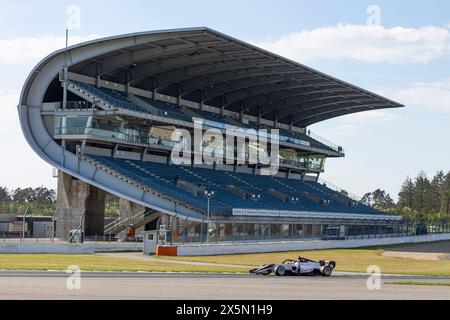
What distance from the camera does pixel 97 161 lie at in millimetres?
64688

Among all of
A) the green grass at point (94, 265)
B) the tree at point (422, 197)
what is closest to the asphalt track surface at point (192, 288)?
the green grass at point (94, 265)

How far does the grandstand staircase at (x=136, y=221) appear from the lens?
65250 mm

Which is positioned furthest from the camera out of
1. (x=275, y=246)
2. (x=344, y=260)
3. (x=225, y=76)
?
(x=225, y=76)

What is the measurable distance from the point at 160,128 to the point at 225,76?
36.9ft

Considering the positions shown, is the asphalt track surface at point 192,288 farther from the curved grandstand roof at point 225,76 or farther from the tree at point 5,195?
the tree at point 5,195

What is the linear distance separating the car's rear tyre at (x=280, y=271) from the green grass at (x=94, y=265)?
3.66 meters

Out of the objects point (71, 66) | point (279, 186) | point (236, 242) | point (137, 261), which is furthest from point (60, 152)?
point (279, 186)

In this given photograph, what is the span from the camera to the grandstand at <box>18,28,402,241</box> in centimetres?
6406

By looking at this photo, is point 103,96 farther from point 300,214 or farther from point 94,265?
point 94,265

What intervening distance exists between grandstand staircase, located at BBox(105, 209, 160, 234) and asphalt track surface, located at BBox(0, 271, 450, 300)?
31019 millimetres

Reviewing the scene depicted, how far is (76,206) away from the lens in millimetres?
65562

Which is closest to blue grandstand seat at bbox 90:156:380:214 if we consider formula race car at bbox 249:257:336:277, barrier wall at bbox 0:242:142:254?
barrier wall at bbox 0:242:142:254

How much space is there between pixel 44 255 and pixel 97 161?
18418 millimetres

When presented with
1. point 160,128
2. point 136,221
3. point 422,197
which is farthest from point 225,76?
point 422,197
